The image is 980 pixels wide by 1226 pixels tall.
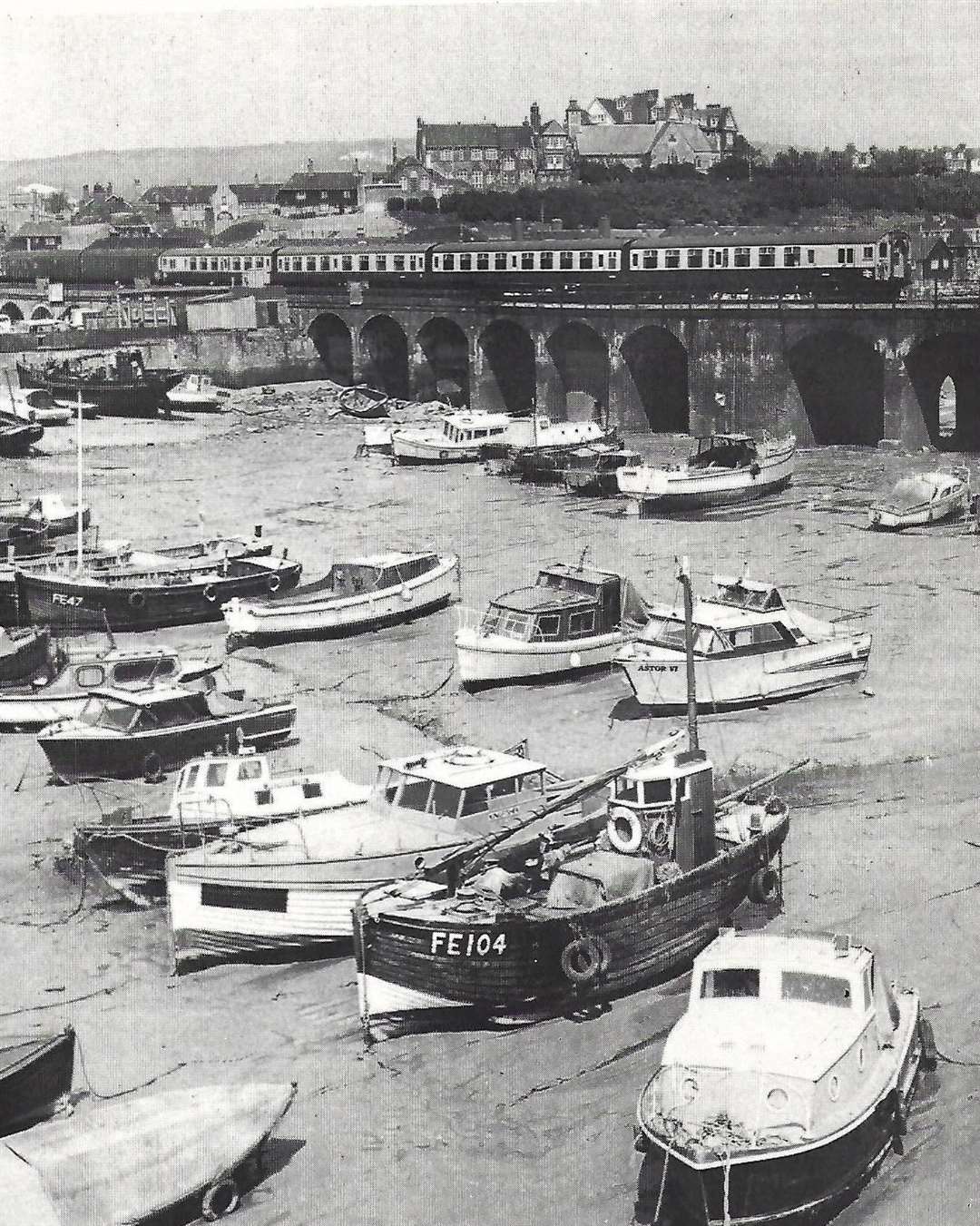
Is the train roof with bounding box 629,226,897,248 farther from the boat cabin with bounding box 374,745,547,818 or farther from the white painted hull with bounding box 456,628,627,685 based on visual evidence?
the boat cabin with bounding box 374,745,547,818

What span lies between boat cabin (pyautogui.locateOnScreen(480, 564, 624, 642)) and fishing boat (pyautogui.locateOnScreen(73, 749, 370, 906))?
8.93 meters

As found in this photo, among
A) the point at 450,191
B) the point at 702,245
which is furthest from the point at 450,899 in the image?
the point at 450,191

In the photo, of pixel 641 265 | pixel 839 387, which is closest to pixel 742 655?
pixel 839 387

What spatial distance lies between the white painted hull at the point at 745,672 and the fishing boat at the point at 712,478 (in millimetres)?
17800

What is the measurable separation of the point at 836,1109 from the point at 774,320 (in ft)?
163

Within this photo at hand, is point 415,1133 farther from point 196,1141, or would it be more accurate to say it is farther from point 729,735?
point 729,735

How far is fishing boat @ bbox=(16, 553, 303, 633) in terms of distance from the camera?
118ft

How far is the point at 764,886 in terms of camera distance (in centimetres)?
1984

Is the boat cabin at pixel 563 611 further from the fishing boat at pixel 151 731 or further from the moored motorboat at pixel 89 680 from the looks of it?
the moored motorboat at pixel 89 680

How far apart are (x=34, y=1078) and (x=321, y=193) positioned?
13015 centimetres

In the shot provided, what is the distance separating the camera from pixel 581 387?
231 ft

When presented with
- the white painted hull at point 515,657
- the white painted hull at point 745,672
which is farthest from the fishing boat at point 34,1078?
the white painted hull at point 515,657

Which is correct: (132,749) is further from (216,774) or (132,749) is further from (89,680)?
(216,774)

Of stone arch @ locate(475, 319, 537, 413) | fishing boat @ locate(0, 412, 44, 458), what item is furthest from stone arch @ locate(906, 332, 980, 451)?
fishing boat @ locate(0, 412, 44, 458)
